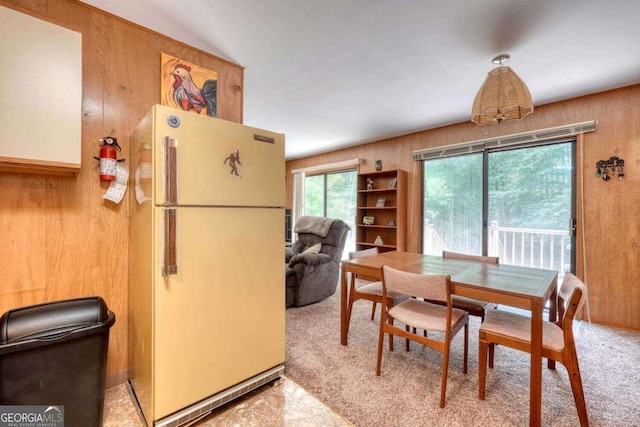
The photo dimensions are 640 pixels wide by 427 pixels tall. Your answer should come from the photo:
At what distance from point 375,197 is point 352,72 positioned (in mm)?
2837

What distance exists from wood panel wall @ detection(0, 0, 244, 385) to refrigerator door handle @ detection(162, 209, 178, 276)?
2.38 ft

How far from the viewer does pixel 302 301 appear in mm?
3332

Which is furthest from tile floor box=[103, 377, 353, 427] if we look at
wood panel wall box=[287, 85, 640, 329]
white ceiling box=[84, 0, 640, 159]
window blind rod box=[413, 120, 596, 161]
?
window blind rod box=[413, 120, 596, 161]

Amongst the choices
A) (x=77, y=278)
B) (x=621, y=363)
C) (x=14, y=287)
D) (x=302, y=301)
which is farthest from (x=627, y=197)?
(x=14, y=287)

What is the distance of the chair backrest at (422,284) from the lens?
64.7 inches

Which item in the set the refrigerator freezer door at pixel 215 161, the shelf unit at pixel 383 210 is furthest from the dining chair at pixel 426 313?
the shelf unit at pixel 383 210

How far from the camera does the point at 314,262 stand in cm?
336

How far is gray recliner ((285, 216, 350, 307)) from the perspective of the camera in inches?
130

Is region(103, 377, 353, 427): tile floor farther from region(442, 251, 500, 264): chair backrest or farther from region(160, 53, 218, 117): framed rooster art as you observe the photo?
region(160, 53, 218, 117): framed rooster art

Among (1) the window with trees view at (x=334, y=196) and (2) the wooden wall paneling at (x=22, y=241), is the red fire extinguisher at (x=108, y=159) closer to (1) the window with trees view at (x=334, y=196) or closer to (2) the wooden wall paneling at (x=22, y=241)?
(2) the wooden wall paneling at (x=22, y=241)

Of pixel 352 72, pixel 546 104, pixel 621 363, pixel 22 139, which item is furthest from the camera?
pixel 546 104

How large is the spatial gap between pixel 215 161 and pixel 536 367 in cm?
202

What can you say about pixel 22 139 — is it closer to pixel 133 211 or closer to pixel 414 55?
pixel 133 211

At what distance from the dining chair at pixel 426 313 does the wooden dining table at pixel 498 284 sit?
0.15 m
